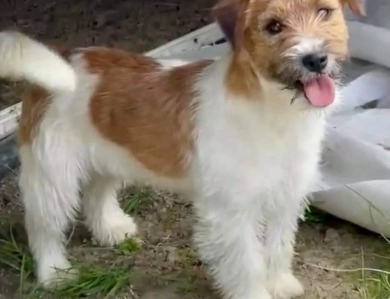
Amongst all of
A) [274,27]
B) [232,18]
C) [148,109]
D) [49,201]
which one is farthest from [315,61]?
[49,201]

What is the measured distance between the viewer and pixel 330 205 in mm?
3242

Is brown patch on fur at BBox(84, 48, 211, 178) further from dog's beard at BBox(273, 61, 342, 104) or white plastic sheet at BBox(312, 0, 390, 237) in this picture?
white plastic sheet at BBox(312, 0, 390, 237)

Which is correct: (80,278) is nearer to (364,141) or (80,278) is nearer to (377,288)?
(377,288)

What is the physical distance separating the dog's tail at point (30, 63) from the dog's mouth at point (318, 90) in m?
0.81

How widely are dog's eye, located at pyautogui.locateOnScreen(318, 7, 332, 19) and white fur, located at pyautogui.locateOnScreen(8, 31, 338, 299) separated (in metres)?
0.23

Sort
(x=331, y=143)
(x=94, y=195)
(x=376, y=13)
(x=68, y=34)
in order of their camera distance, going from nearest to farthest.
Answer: (x=94, y=195) → (x=331, y=143) → (x=376, y=13) → (x=68, y=34)

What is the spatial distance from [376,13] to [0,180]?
186 centimetres

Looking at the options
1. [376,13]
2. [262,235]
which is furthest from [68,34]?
[262,235]

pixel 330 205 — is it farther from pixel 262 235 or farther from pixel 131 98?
pixel 131 98

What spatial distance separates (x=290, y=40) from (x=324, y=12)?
0.51ft

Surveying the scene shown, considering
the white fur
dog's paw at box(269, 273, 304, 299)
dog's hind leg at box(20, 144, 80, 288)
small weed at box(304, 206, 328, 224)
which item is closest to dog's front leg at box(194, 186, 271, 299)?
the white fur

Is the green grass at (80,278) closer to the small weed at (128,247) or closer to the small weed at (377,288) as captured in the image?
the small weed at (128,247)

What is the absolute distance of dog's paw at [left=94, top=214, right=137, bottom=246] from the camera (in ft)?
10.6

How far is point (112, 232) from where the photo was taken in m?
3.24
